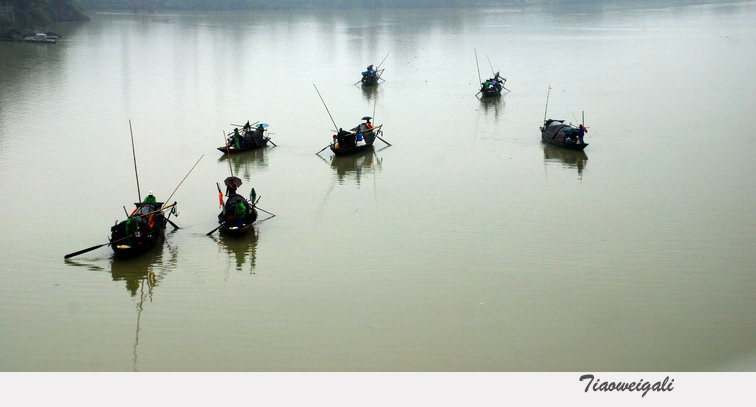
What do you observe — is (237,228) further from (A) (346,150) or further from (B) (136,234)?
(A) (346,150)

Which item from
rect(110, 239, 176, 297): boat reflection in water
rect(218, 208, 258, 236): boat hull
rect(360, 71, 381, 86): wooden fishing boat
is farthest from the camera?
rect(360, 71, 381, 86): wooden fishing boat

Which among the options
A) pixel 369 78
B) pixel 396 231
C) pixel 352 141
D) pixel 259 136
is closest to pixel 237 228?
pixel 396 231

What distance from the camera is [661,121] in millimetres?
16875

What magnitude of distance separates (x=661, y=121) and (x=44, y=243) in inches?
544

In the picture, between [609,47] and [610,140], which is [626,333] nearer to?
[610,140]

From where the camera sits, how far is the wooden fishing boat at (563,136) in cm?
1403

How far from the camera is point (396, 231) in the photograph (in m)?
9.94

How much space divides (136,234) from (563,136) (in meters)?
8.87

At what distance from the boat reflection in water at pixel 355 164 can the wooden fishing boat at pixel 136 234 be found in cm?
405

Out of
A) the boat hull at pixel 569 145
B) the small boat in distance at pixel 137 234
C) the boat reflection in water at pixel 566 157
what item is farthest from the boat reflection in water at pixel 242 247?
the boat hull at pixel 569 145

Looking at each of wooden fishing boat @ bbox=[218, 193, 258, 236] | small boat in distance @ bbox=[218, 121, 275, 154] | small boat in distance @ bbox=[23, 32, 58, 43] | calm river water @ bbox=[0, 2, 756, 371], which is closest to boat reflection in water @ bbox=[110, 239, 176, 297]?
calm river water @ bbox=[0, 2, 756, 371]

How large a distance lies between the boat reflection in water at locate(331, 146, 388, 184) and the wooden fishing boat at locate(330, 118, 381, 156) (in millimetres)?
110

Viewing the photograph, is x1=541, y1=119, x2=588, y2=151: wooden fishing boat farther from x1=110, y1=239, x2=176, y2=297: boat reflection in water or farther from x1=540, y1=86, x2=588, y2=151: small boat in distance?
x1=110, y1=239, x2=176, y2=297: boat reflection in water

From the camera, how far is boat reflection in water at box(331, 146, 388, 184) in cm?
1297
